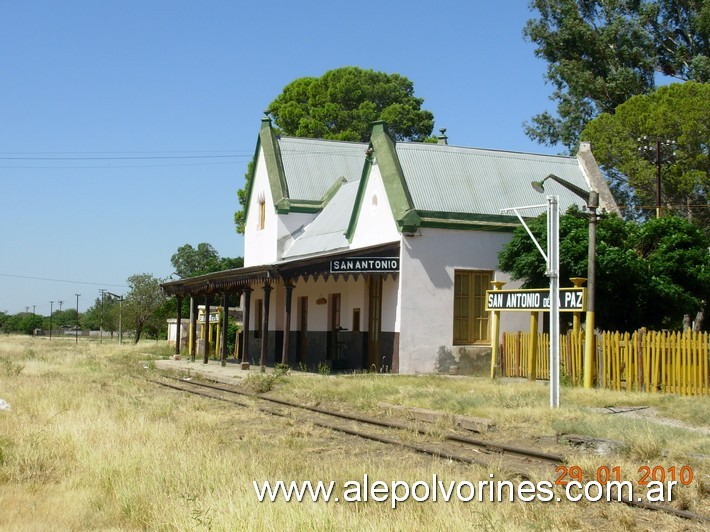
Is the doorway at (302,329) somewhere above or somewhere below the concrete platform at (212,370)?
above

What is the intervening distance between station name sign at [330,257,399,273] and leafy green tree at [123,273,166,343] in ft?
167

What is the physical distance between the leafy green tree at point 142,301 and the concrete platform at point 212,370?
4053 cm

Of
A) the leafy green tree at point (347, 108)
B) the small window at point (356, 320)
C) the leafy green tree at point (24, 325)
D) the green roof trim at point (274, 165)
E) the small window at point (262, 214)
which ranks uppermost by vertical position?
the leafy green tree at point (347, 108)

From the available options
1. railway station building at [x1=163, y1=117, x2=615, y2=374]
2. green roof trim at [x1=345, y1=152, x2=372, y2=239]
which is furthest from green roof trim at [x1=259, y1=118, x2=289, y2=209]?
green roof trim at [x1=345, y1=152, x2=372, y2=239]

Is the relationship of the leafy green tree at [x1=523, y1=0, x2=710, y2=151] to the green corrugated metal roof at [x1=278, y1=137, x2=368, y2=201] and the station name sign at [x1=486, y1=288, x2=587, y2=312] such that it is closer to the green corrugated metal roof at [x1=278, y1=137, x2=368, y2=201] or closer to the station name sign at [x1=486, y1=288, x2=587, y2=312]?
the green corrugated metal roof at [x1=278, y1=137, x2=368, y2=201]

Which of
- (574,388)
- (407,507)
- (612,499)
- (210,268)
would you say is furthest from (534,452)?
(210,268)

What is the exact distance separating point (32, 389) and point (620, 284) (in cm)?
1399

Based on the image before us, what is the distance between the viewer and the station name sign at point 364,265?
918 inches

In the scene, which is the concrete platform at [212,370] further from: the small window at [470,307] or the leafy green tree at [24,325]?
the leafy green tree at [24,325]

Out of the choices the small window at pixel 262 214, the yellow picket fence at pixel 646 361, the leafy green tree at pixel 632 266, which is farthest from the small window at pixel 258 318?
the yellow picket fence at pixel 646 361

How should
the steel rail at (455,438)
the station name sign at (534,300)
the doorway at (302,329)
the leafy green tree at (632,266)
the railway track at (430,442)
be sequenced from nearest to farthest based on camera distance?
the railway track at (430,442)
the steel rail at (455,438)
the station name sign at (534,300)
the leafy green tree at (632,266)
the doorway at (302,329)

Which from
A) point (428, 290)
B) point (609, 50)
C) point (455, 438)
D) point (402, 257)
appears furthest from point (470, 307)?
point (609, 50)

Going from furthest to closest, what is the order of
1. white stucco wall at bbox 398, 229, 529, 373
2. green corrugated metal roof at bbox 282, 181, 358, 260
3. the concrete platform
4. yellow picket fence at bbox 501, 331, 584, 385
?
green corrugated metal roof at bbox 282, 181, 358, 260 → white stucco wall at bbox 398, 229, 529, 373 → the concrete platform → yellow picket fence at bbox 501, 331, 584, 385

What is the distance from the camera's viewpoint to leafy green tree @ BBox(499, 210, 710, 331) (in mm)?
23047
